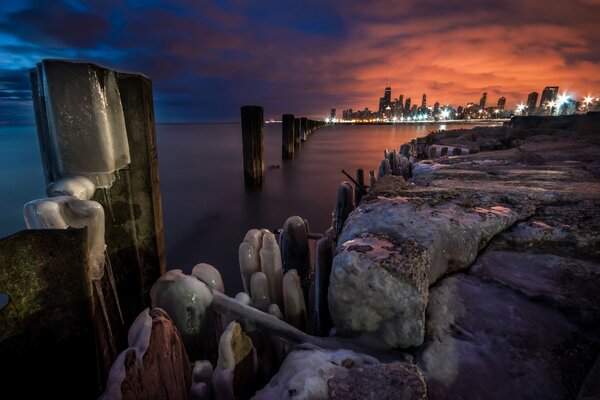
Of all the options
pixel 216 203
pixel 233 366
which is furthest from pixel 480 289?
pixel 216 203

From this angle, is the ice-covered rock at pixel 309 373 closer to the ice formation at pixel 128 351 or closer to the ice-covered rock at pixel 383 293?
the ice-covered rock at pixel 383 293

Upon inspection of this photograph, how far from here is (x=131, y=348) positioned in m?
1.68

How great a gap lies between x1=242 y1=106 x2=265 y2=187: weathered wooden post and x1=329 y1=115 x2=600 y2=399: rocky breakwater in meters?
10.3

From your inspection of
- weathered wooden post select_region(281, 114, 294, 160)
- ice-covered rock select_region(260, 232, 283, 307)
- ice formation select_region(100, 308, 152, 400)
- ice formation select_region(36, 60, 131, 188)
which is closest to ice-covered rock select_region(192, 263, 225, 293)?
ice-covered rock select_region(260, 232, 283, 307)

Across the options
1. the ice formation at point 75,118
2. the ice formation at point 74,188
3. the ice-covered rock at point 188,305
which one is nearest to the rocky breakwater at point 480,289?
the ice-covered rock at point 188,305

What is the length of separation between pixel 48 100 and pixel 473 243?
3.71 meters

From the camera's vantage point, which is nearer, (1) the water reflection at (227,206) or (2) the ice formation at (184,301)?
(2) the ice formation at (184,301)

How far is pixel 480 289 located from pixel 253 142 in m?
11.4

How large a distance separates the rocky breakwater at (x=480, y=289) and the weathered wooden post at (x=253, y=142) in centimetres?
1035

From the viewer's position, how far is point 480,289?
208 cm

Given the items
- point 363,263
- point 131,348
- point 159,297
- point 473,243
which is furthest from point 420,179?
point 131,348

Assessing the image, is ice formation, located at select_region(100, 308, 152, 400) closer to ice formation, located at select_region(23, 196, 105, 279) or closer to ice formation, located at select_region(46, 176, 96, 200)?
ice formation, located at select_region(23, 196, 105, 279)

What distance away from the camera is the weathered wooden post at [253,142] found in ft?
40.5

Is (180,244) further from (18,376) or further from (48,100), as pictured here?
(18,376)
